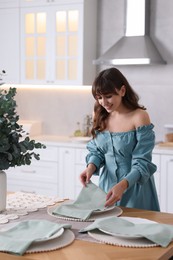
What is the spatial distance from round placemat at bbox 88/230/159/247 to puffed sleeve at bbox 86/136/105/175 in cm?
73

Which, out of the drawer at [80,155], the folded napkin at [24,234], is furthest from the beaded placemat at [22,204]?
the drawer at [80,155]

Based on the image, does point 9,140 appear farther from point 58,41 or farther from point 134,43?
point 58,41

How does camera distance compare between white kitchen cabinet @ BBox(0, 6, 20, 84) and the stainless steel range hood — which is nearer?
the stainless steel range hood

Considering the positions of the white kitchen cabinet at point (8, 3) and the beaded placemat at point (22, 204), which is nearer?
the beaded placemat at point (22, 204)

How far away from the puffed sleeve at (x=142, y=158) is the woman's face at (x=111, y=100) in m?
0.17

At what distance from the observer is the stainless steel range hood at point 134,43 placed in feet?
15.1

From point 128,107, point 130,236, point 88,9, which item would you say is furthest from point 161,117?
point 130,236

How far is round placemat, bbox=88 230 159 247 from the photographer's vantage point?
1.77m

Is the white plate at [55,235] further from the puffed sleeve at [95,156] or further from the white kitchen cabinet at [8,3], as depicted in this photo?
the white kitchen cabinet at [8,3]

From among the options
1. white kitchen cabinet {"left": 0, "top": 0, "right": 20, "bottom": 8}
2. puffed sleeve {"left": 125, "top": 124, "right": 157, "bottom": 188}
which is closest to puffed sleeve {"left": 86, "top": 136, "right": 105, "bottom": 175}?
puffed sleeve {"left": 125, "top": 124, "right": 157, "bottom": 188}

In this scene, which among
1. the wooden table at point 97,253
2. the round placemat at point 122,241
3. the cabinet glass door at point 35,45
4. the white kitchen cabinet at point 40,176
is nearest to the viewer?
the wooden table at point 97,253

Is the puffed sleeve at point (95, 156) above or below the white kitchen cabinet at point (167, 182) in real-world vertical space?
above

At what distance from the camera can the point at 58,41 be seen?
16.3ft

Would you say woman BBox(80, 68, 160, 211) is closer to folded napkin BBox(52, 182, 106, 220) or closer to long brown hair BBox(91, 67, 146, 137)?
long brown hair BBox(91, 67, 146, 137)
